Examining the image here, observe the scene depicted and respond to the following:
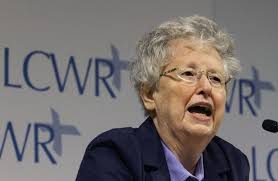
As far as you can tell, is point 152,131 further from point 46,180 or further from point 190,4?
point 190,4

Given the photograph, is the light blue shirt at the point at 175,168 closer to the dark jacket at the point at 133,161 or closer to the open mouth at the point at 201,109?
the dark jacket at the point at 133,161

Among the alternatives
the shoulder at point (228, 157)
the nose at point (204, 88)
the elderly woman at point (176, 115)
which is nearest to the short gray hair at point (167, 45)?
the elderly woman at point (176, 115)

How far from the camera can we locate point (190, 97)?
197cm

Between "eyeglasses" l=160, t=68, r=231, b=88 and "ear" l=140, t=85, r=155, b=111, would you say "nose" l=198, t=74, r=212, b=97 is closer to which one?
"eyeglasses" l=160, t=68, r=231, b=88

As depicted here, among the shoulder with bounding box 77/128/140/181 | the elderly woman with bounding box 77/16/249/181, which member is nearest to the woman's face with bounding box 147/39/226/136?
the elderly woman with bounding box 77/16/249/181

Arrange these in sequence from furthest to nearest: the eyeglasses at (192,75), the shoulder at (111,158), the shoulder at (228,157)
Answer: the shoulder at (228,157) < the eyeglasses at (192,75) < the shoulder at (111,158)

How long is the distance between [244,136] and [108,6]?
2.79 ft

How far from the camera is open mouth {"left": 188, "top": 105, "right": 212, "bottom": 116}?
198 cm

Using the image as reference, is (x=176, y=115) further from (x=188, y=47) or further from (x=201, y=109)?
(x=188, y=47)

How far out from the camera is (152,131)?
80.6 inches

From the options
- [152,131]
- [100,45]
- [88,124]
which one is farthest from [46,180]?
[152,131]

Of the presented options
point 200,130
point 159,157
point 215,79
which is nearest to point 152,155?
point 159,157

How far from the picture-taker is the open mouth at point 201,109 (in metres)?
1.98

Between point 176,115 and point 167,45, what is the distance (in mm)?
200
